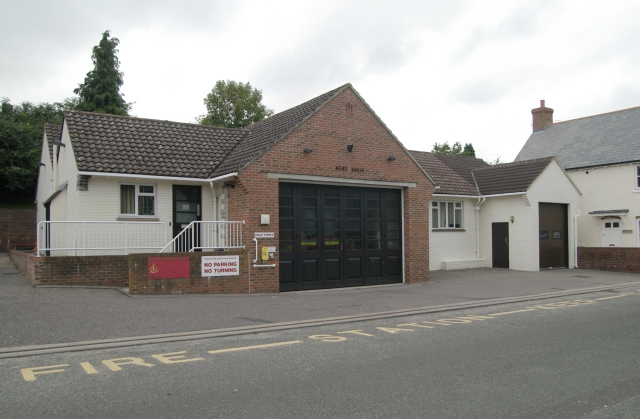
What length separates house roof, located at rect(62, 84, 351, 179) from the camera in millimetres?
15367

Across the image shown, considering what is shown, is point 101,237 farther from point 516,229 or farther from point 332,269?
point 516,229

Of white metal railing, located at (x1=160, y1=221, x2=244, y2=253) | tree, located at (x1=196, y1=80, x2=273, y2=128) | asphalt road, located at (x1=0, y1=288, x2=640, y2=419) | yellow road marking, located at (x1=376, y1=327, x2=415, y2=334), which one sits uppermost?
tree, located at (x1=196, y1=80, x2=273, y2=128)

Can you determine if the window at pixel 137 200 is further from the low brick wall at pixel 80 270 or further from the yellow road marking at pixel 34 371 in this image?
the yellow road marking at pixel 34 371

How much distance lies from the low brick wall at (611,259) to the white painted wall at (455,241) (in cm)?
482

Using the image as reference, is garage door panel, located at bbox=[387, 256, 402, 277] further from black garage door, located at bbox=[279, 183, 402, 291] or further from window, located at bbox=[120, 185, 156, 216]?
window, located at bbox=[120, 185, 156, 216]

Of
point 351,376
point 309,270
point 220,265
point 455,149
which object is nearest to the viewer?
point 351,376

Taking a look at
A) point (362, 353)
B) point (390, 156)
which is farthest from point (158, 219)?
point (362, 353)

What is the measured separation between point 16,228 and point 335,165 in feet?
94.0

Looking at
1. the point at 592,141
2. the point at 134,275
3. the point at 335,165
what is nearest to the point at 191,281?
the point at 134,275

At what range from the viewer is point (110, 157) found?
1555 cm

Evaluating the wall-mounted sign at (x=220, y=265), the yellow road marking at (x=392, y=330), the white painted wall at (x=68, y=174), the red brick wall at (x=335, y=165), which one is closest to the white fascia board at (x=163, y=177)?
the red brick wall at (x=335, y=165)

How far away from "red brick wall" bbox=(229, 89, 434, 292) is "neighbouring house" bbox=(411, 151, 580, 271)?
14.4 ft

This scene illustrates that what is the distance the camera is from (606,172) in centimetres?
2708

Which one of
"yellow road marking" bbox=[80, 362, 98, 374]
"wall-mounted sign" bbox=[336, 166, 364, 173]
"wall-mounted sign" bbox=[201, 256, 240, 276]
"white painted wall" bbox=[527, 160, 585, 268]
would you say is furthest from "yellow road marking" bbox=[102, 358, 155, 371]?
"white painted wall" bbox=[527, 160, 585, 268]
